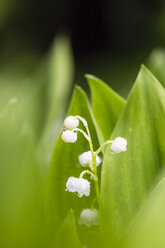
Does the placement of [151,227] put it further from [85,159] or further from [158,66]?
[158,66]

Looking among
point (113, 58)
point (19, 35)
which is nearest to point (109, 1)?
point (113, 58)

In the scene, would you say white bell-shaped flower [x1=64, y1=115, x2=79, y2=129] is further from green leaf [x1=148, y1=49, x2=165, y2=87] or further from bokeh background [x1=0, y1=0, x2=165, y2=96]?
bokeh background [x1=0, y1=0, x2=165, y2=96]

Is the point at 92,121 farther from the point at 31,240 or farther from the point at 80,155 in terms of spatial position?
the point at 31,240

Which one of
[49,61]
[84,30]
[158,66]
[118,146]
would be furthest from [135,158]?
[84,30]

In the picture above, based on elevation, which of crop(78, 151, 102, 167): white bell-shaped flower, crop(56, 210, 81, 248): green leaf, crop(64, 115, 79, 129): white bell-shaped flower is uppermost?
crop(64, 115, 79, 129): white bell-shaped flower

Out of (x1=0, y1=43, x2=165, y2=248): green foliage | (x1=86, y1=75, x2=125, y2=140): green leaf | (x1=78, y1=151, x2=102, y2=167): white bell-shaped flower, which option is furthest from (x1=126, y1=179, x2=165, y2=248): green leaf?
(x1=86, y1=75, x2=125, y2=140): green leaf
